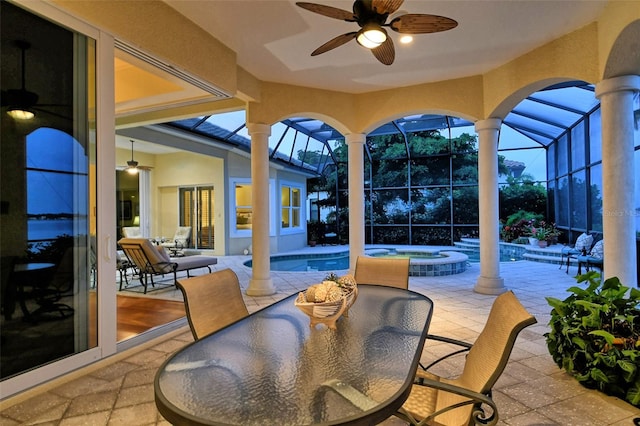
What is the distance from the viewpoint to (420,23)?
2.58m

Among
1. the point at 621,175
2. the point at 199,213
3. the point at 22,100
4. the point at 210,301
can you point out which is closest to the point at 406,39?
the point at 621,175

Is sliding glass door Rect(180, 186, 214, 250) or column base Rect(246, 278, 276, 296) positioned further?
sliding glass door Rect(180, 186, 214, 250)

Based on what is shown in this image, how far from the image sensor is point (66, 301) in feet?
8.52

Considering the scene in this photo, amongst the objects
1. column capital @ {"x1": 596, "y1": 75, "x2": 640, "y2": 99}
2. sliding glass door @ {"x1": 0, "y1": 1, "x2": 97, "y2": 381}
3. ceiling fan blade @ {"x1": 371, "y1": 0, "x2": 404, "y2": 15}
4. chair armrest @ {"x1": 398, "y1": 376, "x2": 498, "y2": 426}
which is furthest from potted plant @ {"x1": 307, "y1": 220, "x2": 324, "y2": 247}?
chair armrest @ {"x1": 398, "y1": 376, "x2": 498, "y2": 426}

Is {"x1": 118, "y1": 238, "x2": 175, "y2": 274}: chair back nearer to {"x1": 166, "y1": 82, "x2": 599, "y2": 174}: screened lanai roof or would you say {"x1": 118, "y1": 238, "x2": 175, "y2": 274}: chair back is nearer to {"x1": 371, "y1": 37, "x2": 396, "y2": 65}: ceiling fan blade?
{"x1": 166, "y1": 82, "x2": 599, "y2": 174}: screened lanai roof

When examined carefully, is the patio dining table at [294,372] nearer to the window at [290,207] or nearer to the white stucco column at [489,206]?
the white stucco column at [489,206]

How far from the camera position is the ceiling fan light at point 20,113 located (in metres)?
2.26

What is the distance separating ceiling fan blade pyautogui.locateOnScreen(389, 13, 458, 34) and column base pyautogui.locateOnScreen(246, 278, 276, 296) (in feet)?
12.9

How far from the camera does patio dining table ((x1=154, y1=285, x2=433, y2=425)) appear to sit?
1071 millimetres

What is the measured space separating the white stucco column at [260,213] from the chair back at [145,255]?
142cm

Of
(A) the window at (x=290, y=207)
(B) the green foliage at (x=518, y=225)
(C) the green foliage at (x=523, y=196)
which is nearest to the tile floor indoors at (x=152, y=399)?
(B) the green foliage at (x=518, y=225)

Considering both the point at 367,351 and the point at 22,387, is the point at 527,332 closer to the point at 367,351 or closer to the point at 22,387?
the point at 367,351

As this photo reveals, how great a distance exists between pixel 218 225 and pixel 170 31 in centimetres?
747

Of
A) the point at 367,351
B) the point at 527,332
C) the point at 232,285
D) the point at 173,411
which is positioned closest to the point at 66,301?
the point at 232,285
